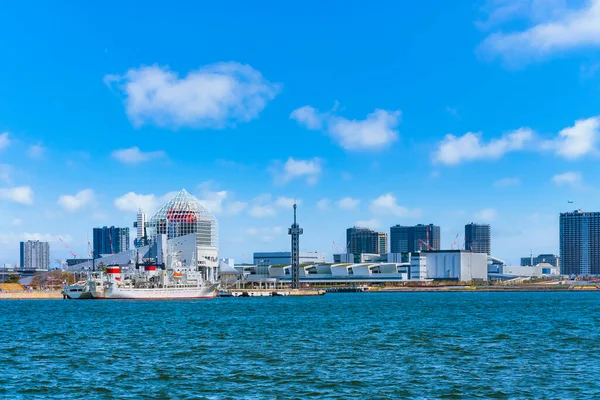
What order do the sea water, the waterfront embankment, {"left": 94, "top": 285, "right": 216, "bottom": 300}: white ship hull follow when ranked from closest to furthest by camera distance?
the sea water < {"left": 94, "top": 285, "right": 216, "bottom": 300}: white ship hull < the waterfront embankment

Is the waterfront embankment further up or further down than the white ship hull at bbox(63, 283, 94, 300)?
further down

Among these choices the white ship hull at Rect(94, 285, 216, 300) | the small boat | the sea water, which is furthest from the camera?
the small boat

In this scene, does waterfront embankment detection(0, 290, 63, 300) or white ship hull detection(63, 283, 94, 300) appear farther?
waterfront embankment detection(0, 290, 63, 300)

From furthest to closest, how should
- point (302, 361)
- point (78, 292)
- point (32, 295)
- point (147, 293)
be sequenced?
1. point (32, 295)
2. point (78, 292)
3. point (147, 293)
4. point (302, 361)

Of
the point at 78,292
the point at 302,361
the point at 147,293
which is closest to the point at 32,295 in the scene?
the point at 78,292

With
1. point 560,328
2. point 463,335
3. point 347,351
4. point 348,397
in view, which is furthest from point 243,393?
point 560,328

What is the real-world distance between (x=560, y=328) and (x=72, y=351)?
4513cm

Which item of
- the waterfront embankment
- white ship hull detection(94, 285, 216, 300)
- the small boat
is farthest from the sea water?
the waterfront embankment

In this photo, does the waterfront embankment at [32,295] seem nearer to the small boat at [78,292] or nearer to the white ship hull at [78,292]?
the small boat at [78,292]

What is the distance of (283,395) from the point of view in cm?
3444

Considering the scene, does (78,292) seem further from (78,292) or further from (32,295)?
(32,295)

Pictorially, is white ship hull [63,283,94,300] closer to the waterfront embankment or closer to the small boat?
the small boat

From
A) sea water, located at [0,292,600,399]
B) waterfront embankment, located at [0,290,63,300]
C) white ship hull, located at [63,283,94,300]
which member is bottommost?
waterfront embankment, located at [0,290,63,300]

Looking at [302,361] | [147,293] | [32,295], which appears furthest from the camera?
[32,295]
